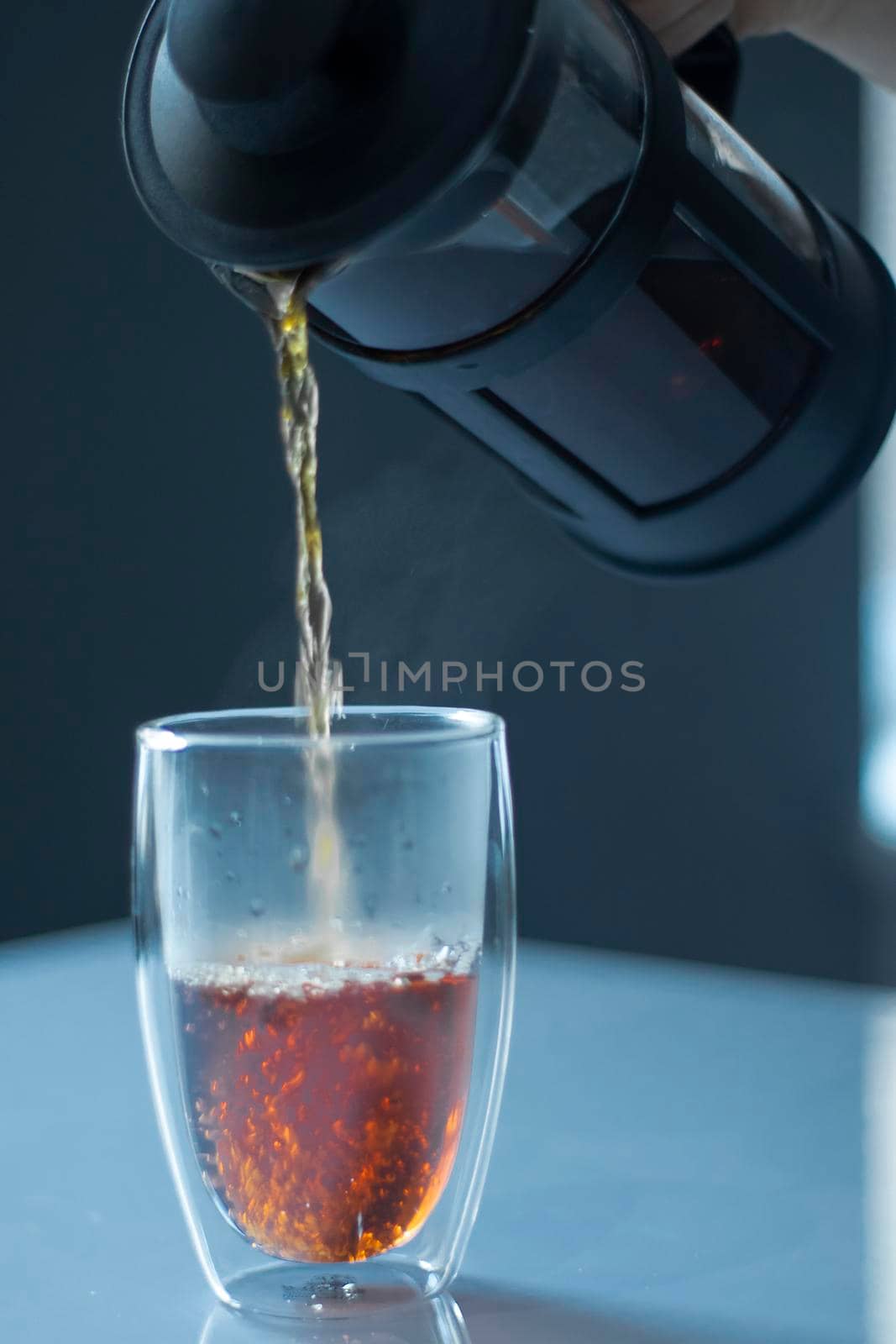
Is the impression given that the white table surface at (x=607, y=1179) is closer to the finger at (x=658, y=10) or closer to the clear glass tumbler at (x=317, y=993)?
the clear glass tumbler at (x=317, y=993)

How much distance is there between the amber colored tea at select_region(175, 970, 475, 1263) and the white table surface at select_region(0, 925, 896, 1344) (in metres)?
0.04

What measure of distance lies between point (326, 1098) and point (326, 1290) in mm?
76

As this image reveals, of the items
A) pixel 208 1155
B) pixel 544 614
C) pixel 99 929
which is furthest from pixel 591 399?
pixel 544 614

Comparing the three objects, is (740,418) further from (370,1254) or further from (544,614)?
(544,614)

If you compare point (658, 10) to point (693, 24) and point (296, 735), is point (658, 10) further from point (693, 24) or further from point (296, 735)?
point (296, 735)

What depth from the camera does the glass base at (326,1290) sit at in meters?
0.56

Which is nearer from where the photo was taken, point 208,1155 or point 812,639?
point 208,1155

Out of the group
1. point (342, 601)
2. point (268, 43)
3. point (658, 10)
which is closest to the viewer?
point (268, 43)

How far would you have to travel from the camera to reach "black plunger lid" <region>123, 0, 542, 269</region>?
1.67 ft

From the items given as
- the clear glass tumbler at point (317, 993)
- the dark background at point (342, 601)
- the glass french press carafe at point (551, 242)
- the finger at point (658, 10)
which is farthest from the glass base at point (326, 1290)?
the dark background at point (342, 601)

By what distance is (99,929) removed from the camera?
48.4 inches

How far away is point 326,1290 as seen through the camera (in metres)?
0.57

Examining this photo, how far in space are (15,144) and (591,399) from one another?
172 cm

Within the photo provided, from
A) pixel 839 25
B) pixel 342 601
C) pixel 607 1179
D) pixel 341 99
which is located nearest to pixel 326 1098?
pixel 607 1179
